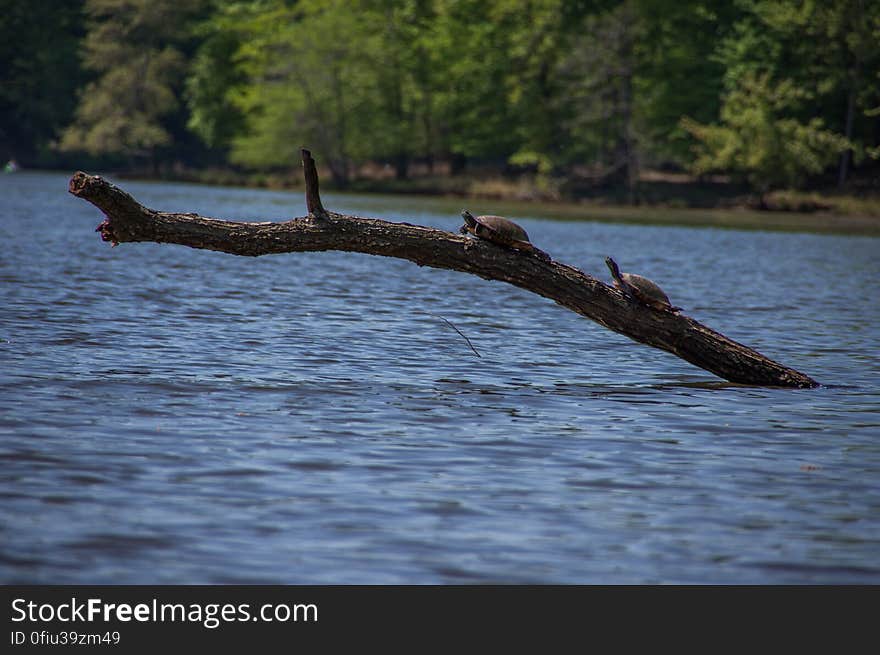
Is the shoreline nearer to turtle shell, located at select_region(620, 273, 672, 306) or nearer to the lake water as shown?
the lake water

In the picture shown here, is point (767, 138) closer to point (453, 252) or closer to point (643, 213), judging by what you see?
point (643, 213)

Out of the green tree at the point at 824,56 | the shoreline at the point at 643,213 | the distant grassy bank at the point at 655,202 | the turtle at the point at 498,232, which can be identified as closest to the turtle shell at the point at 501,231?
the turtle at the point at 498,232

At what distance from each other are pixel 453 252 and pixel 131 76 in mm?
98490

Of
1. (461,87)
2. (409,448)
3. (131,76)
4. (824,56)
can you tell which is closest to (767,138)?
(824,56)

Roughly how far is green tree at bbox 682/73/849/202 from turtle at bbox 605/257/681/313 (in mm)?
53561

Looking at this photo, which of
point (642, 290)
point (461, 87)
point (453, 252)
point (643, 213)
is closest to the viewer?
point (453, 252)

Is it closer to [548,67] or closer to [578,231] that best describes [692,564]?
[578,231]

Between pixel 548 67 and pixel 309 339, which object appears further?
pixel 548 67

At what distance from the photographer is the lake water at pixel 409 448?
24.1 ft

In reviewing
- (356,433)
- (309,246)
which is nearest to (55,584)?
(356,433)

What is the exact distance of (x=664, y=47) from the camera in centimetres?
7488

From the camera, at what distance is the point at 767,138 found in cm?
6481

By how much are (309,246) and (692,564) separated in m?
6.52
